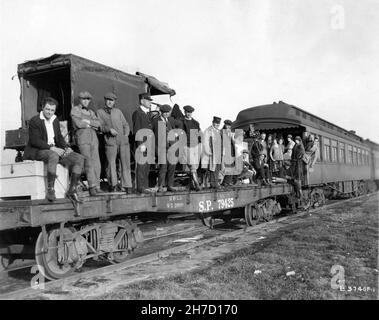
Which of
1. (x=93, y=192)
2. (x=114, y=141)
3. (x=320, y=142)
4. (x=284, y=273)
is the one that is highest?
(x=320, y=142)

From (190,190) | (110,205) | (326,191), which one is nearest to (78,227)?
(110,205)

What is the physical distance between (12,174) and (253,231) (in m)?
6.54

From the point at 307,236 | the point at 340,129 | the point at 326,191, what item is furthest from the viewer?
the point at 340,129

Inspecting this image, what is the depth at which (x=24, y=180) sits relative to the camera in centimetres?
577

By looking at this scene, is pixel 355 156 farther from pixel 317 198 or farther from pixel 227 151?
pixel 227 151

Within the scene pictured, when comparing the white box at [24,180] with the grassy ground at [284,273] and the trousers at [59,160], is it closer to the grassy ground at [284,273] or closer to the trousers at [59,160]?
the trousers at [59,160]

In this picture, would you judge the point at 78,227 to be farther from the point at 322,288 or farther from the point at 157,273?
the point at 322,288

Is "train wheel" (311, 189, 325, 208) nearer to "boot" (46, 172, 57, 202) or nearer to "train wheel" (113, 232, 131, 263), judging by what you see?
"train wheel" (113, 232, 131, 263)

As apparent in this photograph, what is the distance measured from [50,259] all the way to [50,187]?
40.2 inches

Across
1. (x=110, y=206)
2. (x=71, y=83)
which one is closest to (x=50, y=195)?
(x=110, y=206)

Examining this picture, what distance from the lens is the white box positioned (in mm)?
5711

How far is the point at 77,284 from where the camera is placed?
19.0ft

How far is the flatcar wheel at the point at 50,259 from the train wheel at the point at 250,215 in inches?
250

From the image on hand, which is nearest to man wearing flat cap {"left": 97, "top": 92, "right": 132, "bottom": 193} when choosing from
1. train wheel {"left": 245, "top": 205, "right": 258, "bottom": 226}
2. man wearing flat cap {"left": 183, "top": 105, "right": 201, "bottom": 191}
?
man wearing flat cap {"left": 183, "top": 105, "right": 201, "bottom": 191}
